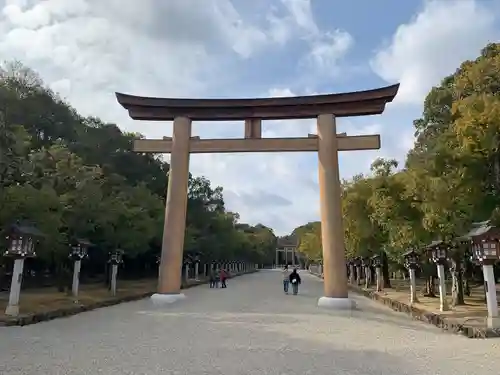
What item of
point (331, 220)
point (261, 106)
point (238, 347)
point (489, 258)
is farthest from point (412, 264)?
point (238, 347)

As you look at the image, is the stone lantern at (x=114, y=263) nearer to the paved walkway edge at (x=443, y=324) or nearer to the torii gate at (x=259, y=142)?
the torii gate at (x=259, y=142)

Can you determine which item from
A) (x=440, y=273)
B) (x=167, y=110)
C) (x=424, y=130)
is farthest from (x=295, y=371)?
(x=424, y=130)

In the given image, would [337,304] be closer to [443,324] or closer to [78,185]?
[443,324]

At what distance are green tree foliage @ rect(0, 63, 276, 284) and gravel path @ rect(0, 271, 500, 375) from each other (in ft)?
18.1

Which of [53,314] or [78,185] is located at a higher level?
[78,185]

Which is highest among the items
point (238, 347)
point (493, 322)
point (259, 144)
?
point (259, 144)

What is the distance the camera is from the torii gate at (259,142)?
19.3 metres

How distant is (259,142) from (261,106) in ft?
5.38

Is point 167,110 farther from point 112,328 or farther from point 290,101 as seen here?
point 112,328

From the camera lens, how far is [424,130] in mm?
27969

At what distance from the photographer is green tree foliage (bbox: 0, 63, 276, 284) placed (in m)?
17.9

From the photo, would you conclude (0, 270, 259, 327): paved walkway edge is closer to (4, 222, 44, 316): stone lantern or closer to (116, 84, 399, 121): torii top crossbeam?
(4, 222, 44, 316): stone lantern

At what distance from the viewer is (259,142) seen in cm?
2102

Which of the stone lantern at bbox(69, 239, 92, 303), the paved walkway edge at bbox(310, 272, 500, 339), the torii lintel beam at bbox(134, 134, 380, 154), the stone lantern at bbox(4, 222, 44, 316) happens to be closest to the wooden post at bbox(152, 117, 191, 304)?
the torii lintel beam at bbox(134, 134, 380, 154)
